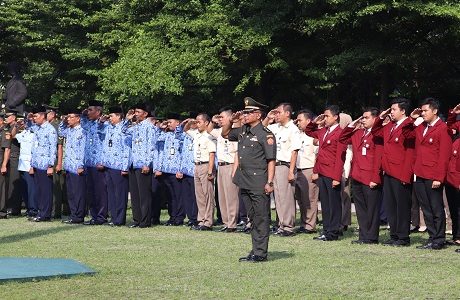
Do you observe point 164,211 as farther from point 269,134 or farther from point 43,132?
point 269,134

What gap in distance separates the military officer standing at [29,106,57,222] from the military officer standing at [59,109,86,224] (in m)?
0.38

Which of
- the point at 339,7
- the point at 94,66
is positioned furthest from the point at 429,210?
the point at 94,66

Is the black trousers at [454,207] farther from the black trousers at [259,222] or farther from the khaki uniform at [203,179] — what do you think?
the khaki uniform at [203,179]

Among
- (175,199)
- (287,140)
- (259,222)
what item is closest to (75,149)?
(175,199)

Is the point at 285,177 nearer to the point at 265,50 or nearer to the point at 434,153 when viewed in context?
the point at 434,153

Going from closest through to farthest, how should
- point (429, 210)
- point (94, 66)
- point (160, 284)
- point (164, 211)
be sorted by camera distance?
1. point (160, 284)
2. point (429, 210)
3. point (164, 211)
4. point (94, 66)

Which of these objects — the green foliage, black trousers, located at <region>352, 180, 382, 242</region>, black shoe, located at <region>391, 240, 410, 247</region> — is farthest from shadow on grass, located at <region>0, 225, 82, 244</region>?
the green foliage

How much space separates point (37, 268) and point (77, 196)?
714 centimetres

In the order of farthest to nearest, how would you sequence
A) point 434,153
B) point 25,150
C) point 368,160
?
point 25,150 → point 368,160 → point 434,153

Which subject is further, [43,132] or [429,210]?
[43,132]

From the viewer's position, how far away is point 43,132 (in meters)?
19.3

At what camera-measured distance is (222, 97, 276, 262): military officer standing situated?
40.8ft

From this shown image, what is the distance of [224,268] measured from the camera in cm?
1182

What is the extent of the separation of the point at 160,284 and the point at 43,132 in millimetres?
9274
